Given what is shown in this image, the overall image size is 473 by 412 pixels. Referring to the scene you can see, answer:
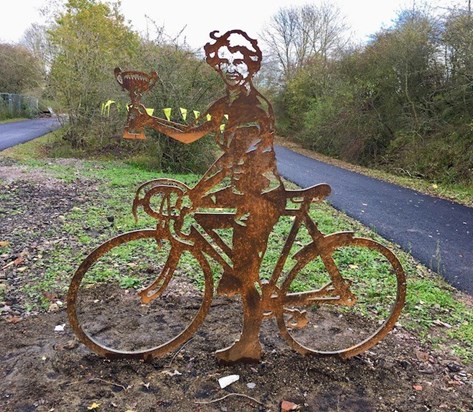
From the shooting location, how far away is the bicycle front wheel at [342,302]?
288cm

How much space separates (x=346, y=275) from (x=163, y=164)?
737cm

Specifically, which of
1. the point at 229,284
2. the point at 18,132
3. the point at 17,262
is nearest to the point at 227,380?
the point at 229,284

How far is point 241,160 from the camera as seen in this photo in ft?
8.93

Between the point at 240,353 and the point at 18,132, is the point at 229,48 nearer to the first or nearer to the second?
the point at 240,353

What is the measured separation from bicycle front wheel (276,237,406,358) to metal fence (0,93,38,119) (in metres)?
24.8

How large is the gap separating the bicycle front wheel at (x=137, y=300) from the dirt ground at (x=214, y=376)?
16cm

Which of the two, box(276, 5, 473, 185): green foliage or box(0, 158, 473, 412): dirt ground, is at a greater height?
box(276, 5, 473, 185): green foliage

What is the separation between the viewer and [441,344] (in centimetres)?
334

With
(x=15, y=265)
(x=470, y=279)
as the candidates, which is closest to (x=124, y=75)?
(x=15, y=265)

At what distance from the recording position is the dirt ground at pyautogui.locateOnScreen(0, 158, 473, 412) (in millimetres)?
2561

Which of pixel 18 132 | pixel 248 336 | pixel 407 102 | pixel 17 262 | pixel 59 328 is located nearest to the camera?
pixel 248 336

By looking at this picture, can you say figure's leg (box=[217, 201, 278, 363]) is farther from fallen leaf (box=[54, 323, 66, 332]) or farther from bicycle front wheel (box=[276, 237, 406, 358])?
fallen leaf (box=[54, 323, 66, 332])

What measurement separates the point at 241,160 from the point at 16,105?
1077 inches

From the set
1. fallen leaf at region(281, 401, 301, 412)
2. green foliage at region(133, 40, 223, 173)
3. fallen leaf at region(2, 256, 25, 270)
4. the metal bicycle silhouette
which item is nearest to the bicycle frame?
the metal bicycle silhouette
